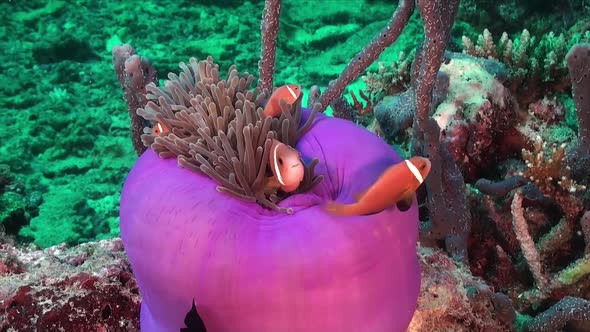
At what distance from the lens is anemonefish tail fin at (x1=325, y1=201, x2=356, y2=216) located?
125cm

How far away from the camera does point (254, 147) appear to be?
148 centimetres

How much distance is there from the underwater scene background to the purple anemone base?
→ 0.09 m

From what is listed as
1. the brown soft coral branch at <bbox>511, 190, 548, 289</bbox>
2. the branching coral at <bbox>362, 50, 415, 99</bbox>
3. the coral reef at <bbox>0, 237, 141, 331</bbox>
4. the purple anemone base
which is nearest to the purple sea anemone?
the purple anemone base

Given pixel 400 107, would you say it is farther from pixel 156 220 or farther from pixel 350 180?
pixel 156 220

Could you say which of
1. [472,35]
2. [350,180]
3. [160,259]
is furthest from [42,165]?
[472,35]

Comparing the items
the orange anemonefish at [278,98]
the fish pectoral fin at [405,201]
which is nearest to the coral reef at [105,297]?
the fish pectoral fin at [405,201]

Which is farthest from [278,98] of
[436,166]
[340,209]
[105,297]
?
[105,297]

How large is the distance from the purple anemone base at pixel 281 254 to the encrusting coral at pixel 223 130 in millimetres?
49

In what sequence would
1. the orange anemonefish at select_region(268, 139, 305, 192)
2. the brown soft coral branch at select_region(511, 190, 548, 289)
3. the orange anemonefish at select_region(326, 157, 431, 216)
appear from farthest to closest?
the brown soft coral branch at select_region(511, 190, 548, 289)
the orange anemonefish at select_region(268, 139, 305, 192)
the orange anemonefish at select_region(326, 157, 431, 216)

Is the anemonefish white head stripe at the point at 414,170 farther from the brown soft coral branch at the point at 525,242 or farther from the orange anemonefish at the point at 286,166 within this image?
the brown soft coral branch at the point at 525,242

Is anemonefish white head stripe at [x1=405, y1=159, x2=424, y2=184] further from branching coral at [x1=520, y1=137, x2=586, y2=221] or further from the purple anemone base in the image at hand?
branching coral at [x1=520, y1=137, x2=586, y2=221]

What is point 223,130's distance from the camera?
1552 millimetres

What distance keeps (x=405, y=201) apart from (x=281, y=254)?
0.33m

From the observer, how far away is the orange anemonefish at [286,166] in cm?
133
